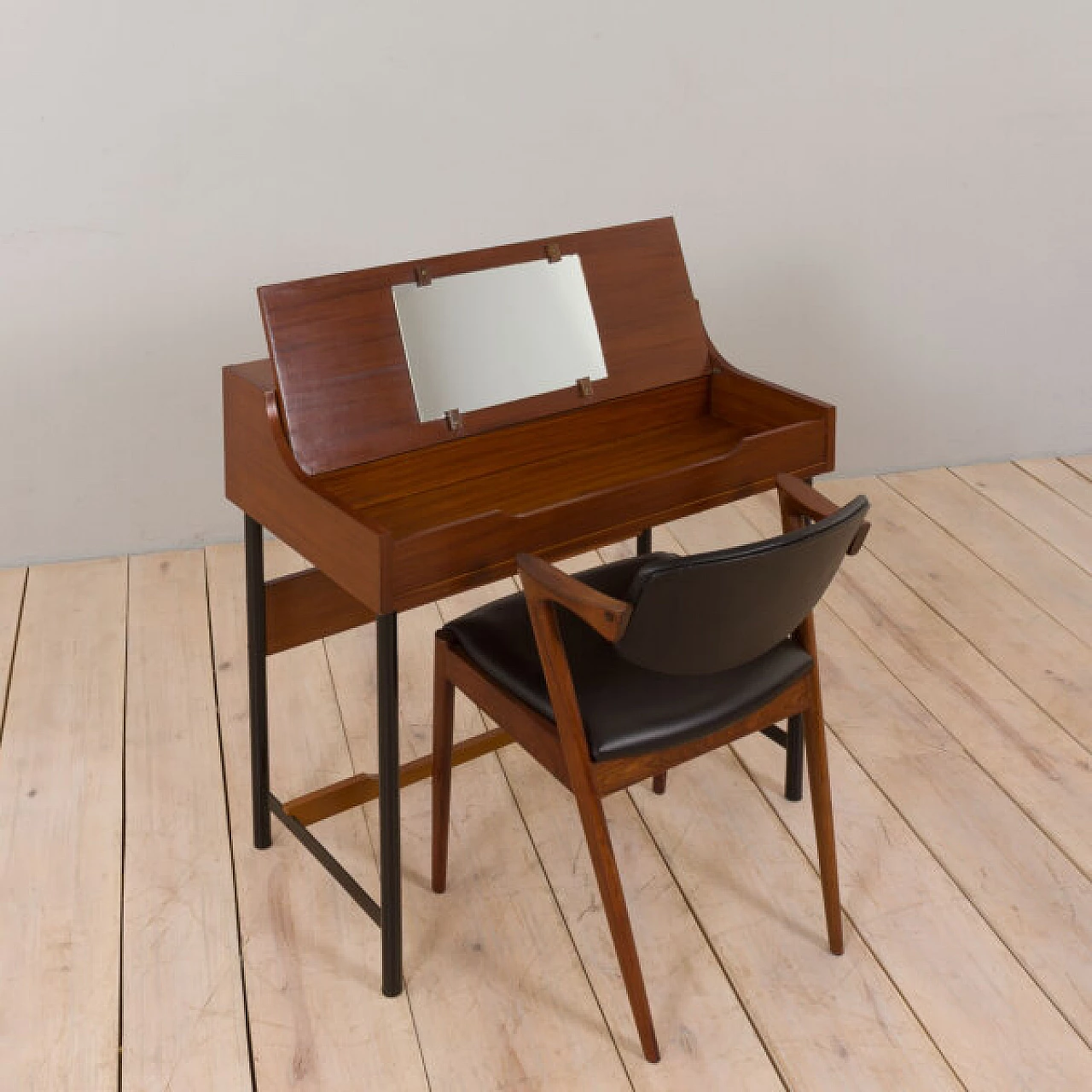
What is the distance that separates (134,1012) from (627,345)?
4.48 feet

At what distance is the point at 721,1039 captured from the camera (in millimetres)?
2256

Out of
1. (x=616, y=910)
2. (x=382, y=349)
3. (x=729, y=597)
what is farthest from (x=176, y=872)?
(x=729, y=597)

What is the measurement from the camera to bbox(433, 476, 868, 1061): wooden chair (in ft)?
6.22

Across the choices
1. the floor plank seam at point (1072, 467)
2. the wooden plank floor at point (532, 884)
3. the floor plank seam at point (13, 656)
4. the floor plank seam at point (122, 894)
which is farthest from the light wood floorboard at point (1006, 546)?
the floor plank seam at point (13, 656)

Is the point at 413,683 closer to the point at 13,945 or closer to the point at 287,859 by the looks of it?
the point at 287,859

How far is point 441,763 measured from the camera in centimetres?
247

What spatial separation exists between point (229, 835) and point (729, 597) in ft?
4.16

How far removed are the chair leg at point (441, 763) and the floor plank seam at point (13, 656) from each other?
41.5 inches

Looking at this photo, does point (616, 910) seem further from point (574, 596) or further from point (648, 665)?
point (574, 596)

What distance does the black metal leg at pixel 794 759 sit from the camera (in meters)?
2.75

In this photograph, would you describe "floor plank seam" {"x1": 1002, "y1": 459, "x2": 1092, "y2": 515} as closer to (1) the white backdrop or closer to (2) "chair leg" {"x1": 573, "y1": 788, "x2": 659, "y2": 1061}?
(1) the white backdrop

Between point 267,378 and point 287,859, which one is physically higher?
point 267,378

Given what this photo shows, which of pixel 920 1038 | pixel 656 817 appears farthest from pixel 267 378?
pixel 920 1038

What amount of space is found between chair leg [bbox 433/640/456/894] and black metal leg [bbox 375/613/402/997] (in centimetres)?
13
